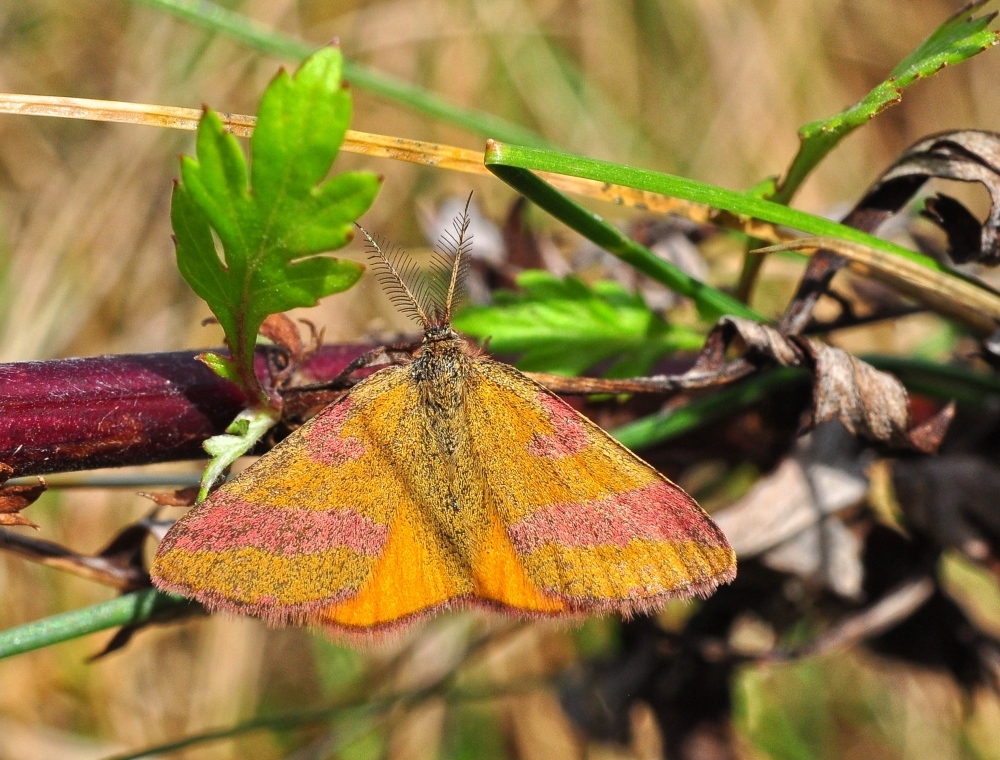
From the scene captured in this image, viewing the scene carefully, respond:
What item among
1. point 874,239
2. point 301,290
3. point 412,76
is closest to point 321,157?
point 301,290

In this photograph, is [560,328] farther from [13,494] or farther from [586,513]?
[13,494]

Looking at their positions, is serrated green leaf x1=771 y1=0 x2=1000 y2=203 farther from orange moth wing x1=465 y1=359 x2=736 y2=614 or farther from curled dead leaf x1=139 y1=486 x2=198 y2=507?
curled dead leaf x1=139 y1=486 x2=198 y2=507

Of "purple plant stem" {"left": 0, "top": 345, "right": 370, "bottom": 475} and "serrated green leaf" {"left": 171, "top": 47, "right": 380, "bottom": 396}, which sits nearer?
"serrated green leaf" {"left": 171, "top": 47, "right": 380, "bottom": 396}

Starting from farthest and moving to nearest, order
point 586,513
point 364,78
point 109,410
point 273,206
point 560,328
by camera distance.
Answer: point 364,78
point 560,328
point 586,513
point 109,410
point 273,206

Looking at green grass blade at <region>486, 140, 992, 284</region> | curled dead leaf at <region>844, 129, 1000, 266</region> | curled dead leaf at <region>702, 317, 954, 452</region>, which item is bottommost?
curled dead leaf at <region>702, 317, 954, 452</region>

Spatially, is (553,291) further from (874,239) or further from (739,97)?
(739,97)

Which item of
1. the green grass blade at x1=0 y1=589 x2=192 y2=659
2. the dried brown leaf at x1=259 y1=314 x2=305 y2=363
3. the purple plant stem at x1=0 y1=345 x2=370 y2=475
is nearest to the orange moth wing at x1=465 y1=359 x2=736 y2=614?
the dried brown leaf at x1=259 y1=314 x2=305 y2=363

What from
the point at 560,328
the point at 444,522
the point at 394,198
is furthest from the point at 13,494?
the point at 394,198
